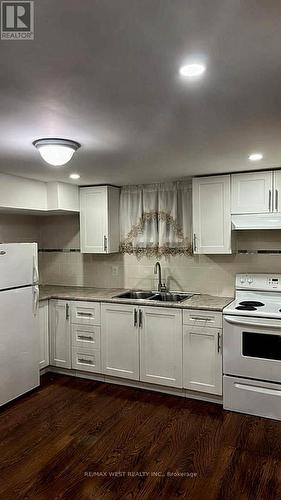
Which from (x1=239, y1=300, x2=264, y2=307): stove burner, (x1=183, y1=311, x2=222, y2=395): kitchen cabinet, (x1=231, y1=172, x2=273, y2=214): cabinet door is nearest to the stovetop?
(x1=239, y1=300, x2=264, y2=307): stove burner

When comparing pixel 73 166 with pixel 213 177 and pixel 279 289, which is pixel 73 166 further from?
pixel 279 289

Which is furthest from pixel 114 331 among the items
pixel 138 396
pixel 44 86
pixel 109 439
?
pixel 44 86

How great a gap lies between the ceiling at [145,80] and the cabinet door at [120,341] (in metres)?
1.70

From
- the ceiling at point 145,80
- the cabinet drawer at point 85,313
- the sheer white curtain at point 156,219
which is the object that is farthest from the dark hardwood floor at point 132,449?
the ceiling at point 145,80

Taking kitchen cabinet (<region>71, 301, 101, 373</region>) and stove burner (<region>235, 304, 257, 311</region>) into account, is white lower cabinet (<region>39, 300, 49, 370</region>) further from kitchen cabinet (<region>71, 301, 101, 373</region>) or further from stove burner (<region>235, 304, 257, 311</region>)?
stove burner (<region>235, 304, 257, 311</region>)

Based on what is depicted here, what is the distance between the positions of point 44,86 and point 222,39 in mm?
776

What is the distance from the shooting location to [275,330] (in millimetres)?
2969

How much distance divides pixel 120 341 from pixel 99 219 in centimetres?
147

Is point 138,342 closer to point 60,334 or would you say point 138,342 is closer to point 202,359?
point 202,359

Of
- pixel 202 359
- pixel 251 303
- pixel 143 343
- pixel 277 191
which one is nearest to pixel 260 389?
pixel 202 359

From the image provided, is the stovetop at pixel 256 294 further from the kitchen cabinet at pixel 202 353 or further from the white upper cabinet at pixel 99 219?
the white upper cabinet at pixel 99 219

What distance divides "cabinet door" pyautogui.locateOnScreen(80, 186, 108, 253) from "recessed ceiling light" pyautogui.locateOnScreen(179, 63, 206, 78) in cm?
284

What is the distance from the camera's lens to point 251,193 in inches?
136

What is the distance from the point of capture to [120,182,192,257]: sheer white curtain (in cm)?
411
